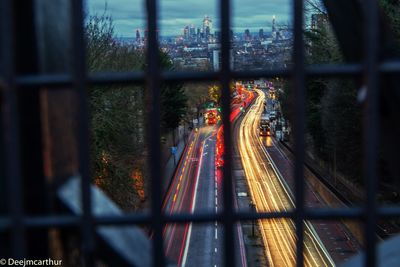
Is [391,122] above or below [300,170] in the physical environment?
above

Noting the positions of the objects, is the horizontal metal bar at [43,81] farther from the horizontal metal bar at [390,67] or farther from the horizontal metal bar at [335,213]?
the horizontal metal bar at [390,67]

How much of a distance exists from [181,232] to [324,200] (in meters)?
7.91

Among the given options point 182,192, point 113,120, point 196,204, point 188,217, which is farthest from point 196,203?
point 188,217

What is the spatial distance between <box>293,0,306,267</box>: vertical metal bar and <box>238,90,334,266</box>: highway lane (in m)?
7.56

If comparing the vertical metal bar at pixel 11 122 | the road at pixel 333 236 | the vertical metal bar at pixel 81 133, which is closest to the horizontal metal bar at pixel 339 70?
the vertical metal bar at pixel 81 133

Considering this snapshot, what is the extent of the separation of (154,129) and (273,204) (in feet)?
105

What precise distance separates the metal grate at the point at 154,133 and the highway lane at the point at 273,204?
7.56m

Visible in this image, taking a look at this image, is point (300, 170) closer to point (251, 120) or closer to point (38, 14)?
point (38, 14)

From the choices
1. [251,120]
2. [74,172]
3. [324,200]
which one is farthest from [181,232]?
[251,120]

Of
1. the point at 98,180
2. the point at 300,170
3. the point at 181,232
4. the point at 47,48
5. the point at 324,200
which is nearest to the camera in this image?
the point at 300,170

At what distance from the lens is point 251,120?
→ 243 ft

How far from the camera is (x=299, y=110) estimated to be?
1963 millimetres

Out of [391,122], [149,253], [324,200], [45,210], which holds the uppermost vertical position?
[391,122]

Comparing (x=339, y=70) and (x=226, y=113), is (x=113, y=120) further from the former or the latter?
(x=339, y=70)
